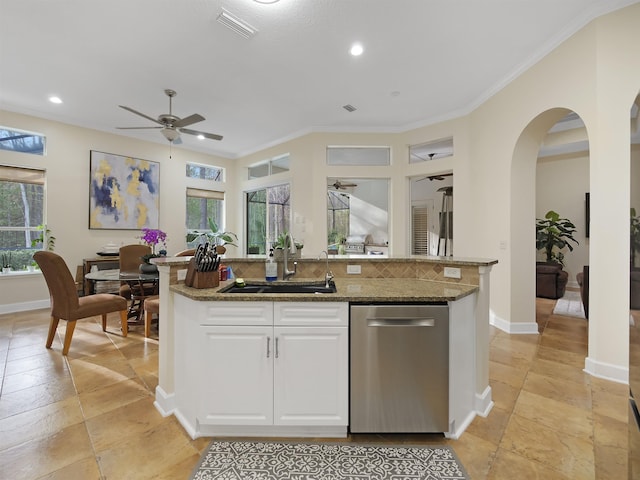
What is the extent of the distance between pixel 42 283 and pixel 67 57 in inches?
139

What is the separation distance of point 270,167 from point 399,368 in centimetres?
546

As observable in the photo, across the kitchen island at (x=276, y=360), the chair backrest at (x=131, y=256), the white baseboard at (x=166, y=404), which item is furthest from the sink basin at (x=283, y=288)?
the chair backrest at (x=131, y=256)

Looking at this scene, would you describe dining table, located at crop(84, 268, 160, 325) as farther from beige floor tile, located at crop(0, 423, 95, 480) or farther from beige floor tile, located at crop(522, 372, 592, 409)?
beige floor tile, located at crop(522, 372, 592, 409)

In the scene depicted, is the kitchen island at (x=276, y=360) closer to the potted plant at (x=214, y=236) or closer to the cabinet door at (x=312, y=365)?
the cabinet door at (x=312, y=365)

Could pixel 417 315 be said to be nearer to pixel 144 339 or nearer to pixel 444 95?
pixel 144 339

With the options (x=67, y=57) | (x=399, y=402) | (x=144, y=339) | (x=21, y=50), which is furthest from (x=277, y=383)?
(x=21, y=50)

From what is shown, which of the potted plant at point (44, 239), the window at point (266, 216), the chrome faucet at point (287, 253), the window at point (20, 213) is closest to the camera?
the chrome faucet at point (287, 253)

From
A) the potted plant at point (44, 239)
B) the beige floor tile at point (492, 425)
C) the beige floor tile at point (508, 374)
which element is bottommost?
the beige floor tile at point (492, 425)

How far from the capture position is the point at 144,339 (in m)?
3.48

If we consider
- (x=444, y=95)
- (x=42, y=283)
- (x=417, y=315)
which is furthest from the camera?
(x=42, y=283)

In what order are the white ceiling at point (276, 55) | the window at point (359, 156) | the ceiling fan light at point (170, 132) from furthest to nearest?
the window at point (359, 156) → the ceiling fan light at point (170, 132) → the white ceiling at point (276, 55)

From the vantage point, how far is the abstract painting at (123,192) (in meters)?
5.24

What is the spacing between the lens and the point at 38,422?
1.97 m

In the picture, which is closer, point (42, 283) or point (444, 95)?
point (444, 95)
